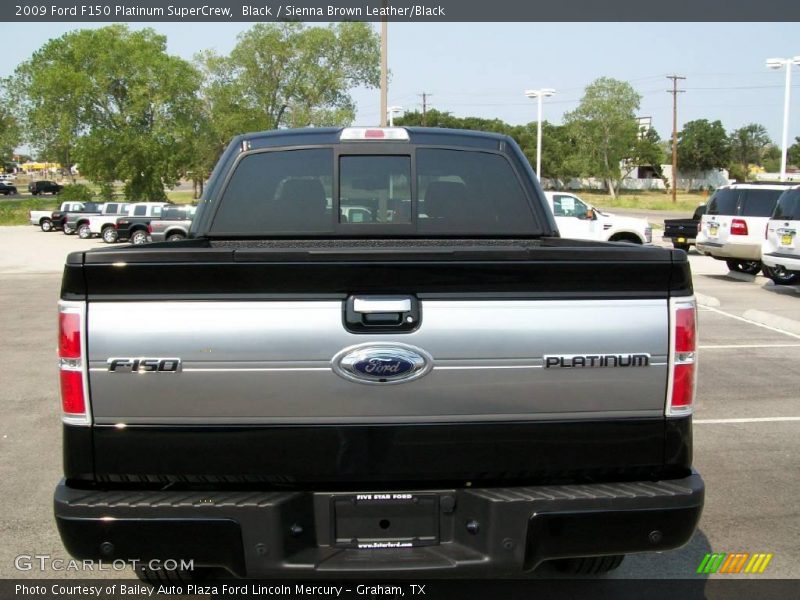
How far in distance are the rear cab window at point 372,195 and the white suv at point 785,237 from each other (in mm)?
11555

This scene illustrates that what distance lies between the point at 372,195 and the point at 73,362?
2.43m

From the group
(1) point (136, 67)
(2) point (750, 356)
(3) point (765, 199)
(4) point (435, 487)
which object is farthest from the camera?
(1) point (136, 67)

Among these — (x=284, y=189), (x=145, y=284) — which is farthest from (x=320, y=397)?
(x=284, y=189)

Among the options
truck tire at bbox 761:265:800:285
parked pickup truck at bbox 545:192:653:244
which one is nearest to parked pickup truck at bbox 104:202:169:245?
parked pickup truck at bbox 545:192:653:244

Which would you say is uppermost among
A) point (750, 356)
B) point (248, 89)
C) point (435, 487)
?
point (248, 89)

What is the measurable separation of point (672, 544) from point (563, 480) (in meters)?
0.44

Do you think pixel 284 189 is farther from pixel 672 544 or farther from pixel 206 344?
pixel 672 544

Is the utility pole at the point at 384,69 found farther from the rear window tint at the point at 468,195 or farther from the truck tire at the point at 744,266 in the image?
the rear window tint at the point at 468,195

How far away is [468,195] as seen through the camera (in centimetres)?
468

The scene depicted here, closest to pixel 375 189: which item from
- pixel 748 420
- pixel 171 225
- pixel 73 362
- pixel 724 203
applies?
pixel 73 362

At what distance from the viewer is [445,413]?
284 centimetres

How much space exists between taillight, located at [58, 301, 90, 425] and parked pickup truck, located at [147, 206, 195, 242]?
27522mm

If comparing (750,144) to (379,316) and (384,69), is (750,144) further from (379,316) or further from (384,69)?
(379,316)

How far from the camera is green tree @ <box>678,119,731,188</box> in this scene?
103000 millimetres
